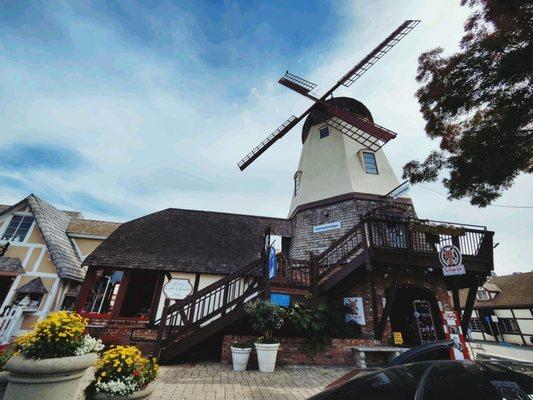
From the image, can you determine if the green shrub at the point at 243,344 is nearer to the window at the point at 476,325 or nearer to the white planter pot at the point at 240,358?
the white planter pot at the point at 240,358

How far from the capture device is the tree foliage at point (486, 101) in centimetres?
541

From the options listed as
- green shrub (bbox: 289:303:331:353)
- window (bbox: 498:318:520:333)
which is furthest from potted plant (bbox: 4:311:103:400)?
window (bbox: 498:318:520:333)

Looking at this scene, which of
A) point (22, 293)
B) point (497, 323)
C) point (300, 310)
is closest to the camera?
point (300, 310)

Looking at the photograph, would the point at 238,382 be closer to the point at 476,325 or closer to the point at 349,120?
the point at 349,120

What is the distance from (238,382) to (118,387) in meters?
3.13

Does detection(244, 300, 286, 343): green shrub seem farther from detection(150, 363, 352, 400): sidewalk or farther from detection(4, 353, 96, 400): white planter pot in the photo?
detection(4, 353, 96, 400): white planter pot

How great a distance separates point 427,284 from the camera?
9.88 m

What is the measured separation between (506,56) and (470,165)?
272cm

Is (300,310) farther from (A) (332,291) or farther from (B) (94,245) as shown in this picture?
(B) (94,245)

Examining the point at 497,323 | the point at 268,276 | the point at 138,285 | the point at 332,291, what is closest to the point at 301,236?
the point at 332,291

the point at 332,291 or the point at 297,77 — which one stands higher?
the point at 297,77

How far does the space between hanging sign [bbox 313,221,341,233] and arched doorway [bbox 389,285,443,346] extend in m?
3.64

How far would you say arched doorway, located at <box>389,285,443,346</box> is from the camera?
10344 mm

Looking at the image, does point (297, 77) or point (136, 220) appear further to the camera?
point (297, 77)
